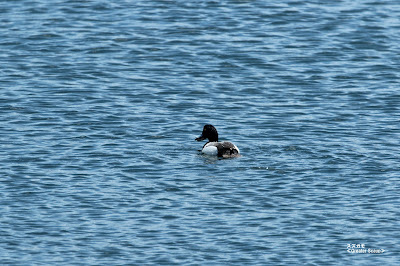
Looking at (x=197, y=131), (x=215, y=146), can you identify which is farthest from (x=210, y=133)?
(x=197, y=131)

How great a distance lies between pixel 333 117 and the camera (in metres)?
22.6

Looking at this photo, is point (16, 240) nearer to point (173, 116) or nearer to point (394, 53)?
point (173, 116)

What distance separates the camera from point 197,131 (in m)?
21.6

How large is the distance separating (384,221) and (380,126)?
7044 millimetres

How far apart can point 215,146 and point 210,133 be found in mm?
708

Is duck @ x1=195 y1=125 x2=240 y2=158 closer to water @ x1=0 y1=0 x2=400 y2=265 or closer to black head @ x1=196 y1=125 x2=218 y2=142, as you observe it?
black head @ x1=196 y1=125 x2=218 y2=142

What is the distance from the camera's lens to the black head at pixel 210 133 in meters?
20.2

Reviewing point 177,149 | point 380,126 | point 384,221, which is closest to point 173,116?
point 177,149

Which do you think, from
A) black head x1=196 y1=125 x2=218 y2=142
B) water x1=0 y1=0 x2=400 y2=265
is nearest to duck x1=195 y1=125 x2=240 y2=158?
black head x1=196 y1=125 x2=218 y2=142

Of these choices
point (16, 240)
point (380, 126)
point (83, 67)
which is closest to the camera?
point (16, 240)

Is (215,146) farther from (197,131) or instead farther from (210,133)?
(197,131)

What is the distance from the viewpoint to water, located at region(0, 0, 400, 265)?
47.3 ft

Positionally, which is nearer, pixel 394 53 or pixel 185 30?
pixel 394 53

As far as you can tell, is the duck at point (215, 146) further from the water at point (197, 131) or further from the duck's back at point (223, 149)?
the water at point (197, 131)
